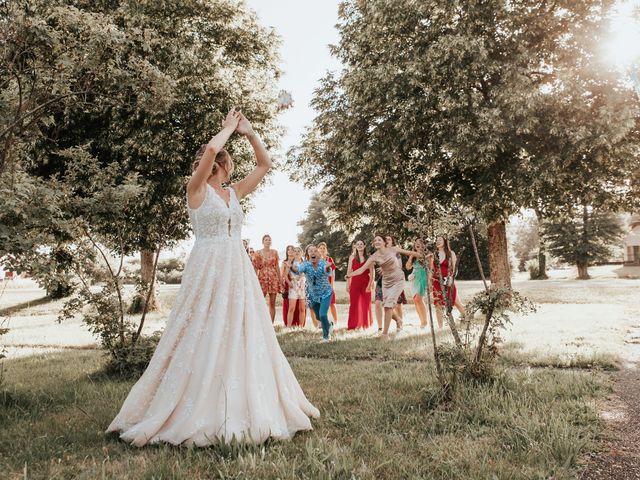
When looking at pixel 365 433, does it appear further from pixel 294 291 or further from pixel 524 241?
pixel 524 241

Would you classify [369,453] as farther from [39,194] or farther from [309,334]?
[309,334]

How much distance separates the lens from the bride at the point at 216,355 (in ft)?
11.9

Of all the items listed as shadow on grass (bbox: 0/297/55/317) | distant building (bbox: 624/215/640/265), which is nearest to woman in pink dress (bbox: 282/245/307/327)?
shadow on grass (bbox: 0/297/55/317)

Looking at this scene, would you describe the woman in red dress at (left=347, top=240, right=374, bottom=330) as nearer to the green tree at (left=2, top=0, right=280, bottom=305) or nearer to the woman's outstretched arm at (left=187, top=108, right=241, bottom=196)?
the green tree at (left=2, top=0, right=280, bottom=305)

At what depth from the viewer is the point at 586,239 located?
135 ft

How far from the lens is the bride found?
3.62m

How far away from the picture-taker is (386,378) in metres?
5.87

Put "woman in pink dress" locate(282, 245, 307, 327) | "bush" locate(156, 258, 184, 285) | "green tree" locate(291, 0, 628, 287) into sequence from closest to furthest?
"woman in pink dress" locate(282, 245, 307, 327) < "green tree" locate(291, 0, 628, 287) < "bush" locate(156, 258, 184, 285)

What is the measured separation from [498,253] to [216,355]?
14724 mm

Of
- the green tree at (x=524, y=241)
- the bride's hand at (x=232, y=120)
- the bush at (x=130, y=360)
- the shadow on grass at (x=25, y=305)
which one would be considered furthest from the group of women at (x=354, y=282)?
the green tree at (x=524, y=241)

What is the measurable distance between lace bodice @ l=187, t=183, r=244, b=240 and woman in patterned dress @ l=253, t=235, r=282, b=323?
27.2 ft

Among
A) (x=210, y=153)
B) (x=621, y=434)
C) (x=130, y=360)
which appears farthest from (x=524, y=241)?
(x=210, y=153)

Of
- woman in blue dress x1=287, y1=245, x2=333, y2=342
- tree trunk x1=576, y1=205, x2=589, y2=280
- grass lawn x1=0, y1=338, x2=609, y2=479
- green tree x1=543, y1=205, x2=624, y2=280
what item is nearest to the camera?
grass lawn x1=0, y1=338, x2=609, y2=479

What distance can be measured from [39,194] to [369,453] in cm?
384
